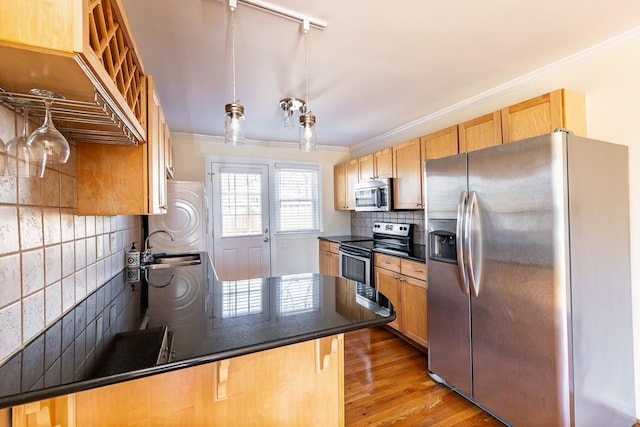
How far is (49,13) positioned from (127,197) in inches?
36.6

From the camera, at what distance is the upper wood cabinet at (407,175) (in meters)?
2.96

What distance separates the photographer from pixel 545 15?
5.27 ft

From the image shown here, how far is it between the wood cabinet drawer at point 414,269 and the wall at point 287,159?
200 cm

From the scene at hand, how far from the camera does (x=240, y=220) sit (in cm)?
418

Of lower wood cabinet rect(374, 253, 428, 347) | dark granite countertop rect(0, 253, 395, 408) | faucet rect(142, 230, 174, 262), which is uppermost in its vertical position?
faucet rect(142, 230, 174, 262)

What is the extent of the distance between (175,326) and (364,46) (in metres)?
1.91

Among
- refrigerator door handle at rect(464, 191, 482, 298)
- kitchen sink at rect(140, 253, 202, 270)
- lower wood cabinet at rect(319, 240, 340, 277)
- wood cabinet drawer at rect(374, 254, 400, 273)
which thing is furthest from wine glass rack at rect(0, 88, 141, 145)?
lower wood cabinet at rect(319, 240, 340, 277)

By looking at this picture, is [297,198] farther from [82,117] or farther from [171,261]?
[82,117]

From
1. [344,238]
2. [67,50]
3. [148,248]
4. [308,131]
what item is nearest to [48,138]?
[67,50]

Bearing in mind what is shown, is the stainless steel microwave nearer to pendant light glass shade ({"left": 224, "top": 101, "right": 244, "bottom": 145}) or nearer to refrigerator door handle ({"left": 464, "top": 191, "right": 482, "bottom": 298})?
refrigerator door handle ({"left": 464, "top": 191, "right": 482, "bottom": 298})

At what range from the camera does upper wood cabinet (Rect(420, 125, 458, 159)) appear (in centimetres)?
255

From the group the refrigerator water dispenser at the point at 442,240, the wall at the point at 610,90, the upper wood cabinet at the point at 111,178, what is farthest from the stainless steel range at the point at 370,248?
the upper wood cabinet at the point at 111,178

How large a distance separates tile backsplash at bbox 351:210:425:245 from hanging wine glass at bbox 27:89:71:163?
10.4 ft

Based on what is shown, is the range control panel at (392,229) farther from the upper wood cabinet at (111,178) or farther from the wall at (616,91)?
the upper wood cabinet at (111,178)
